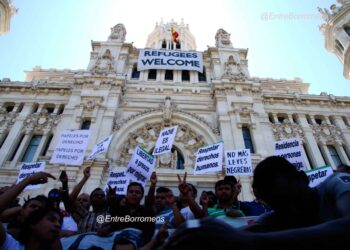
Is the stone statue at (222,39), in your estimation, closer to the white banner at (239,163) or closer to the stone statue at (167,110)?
the stone statue at (167,110)

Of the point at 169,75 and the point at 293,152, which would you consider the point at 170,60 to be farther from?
the point at 293,152

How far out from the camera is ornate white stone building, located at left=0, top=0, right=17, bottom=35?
23494 millimetres

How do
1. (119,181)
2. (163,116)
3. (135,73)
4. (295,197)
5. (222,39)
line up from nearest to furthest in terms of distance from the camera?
(295,197), (119,181), (163,116), (135,73), (222,39)

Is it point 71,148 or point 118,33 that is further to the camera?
point 118,33

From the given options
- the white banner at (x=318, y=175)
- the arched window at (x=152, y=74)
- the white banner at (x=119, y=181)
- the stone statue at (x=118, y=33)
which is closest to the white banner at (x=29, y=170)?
the white banner at (x=119, y=181)

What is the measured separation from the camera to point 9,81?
19.1m

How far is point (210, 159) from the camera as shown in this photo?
9.02 metres

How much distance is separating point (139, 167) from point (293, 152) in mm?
5879

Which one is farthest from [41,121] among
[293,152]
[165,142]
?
[293,152]

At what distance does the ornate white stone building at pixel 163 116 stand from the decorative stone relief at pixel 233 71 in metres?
0.08

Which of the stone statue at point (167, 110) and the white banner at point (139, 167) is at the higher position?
the stone statue at point (167, 110)

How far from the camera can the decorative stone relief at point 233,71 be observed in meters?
19.3

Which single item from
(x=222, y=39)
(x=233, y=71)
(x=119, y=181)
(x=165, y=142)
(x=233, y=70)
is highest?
(x=222, y=39)

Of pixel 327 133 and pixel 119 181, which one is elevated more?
pixel 327 133
